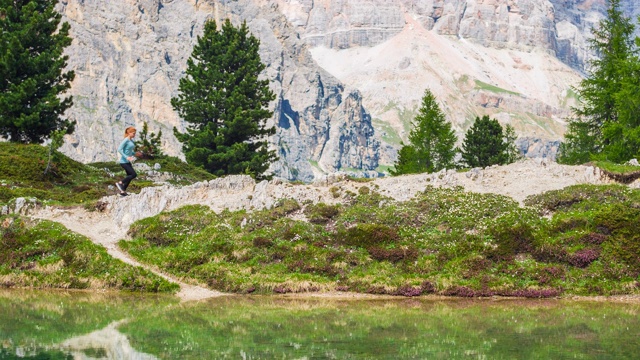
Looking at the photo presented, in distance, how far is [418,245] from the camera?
105 feet

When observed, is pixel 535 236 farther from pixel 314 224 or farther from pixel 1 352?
pixel 1 352

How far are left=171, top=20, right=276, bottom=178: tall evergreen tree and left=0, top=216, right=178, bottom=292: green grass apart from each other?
3273cm

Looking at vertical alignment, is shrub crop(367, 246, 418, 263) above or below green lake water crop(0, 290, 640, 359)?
above

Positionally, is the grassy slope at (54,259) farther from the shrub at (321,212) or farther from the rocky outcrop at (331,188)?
the shrub at (321,212)

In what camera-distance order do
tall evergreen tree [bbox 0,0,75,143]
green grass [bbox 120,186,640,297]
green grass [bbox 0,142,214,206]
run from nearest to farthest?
green grass [bbox 120,186,640,297] → green grass [bbox 0,142,214,206] → tall evergreen tree [bbox 0,0,75,143]

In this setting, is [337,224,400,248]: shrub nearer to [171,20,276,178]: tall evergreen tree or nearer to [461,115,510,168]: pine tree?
[171,20,276,178]: tall evergreen tree

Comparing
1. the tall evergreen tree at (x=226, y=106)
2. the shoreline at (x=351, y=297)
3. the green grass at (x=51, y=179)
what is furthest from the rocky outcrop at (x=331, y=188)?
the tall evergreen tree at (x=226, y=106)

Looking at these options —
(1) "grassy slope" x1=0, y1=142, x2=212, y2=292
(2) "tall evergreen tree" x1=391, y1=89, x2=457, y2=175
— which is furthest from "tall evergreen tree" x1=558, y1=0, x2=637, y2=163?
(1) "grassy slope" x1=0, y1=142, x2=212, y2=292

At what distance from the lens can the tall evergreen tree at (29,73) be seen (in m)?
53.3

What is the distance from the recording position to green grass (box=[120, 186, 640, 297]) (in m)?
29.3

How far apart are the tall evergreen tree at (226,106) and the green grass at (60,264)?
3273 centimetres

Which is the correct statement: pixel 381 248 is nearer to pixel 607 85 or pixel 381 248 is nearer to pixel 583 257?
pixel 583 257

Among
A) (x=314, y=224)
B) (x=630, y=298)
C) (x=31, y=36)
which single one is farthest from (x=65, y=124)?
(x=630, y=298)

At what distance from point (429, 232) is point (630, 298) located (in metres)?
9.42
